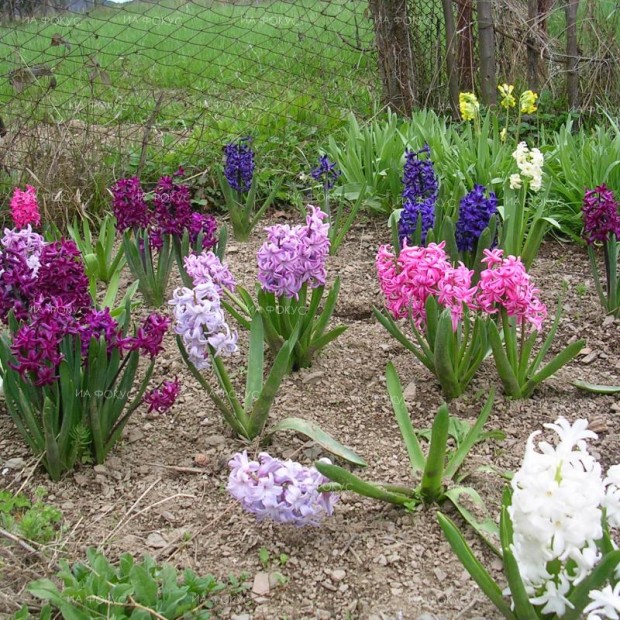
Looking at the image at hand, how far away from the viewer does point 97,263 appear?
360cm

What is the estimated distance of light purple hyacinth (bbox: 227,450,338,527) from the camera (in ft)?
6.29

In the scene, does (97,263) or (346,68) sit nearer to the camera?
(97,263)

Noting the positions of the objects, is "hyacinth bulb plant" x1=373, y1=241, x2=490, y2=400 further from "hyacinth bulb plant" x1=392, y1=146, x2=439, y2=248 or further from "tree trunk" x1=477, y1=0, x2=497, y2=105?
"tree trunk" x1=477, y1=0, x2=497, y2=105

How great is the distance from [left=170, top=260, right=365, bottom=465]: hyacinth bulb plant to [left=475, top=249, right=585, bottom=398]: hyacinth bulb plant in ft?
1.93

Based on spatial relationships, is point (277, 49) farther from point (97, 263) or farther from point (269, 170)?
point (97, 263)

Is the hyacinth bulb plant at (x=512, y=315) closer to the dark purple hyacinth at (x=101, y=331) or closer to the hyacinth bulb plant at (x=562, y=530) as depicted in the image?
the hyacinth bulb plant at (x=562, y=530)

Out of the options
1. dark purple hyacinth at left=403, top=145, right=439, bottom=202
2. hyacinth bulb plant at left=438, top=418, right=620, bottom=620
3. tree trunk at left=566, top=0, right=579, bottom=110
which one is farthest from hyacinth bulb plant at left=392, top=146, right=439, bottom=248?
tree trunk at left=566, top=0, right=579, bottom=110

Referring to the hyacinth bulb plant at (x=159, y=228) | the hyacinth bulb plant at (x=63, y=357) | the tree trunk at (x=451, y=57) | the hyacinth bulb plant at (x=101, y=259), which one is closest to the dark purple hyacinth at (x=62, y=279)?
the hyacinth bulb plant at (x=63, y=357)

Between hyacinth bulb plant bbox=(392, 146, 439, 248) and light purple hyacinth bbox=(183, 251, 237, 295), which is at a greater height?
light purple hyacinth bbox=(183, 251, 237, 295)

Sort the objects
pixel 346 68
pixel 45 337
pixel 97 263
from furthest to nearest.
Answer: pixel 346 68 → pixel 97 263 → pixel 45 337

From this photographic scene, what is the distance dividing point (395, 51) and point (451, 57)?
0.40 meters

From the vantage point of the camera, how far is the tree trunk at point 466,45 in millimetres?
5562

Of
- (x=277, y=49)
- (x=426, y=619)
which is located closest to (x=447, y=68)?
(x=277, y=49)

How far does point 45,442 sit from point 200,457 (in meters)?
0.46
